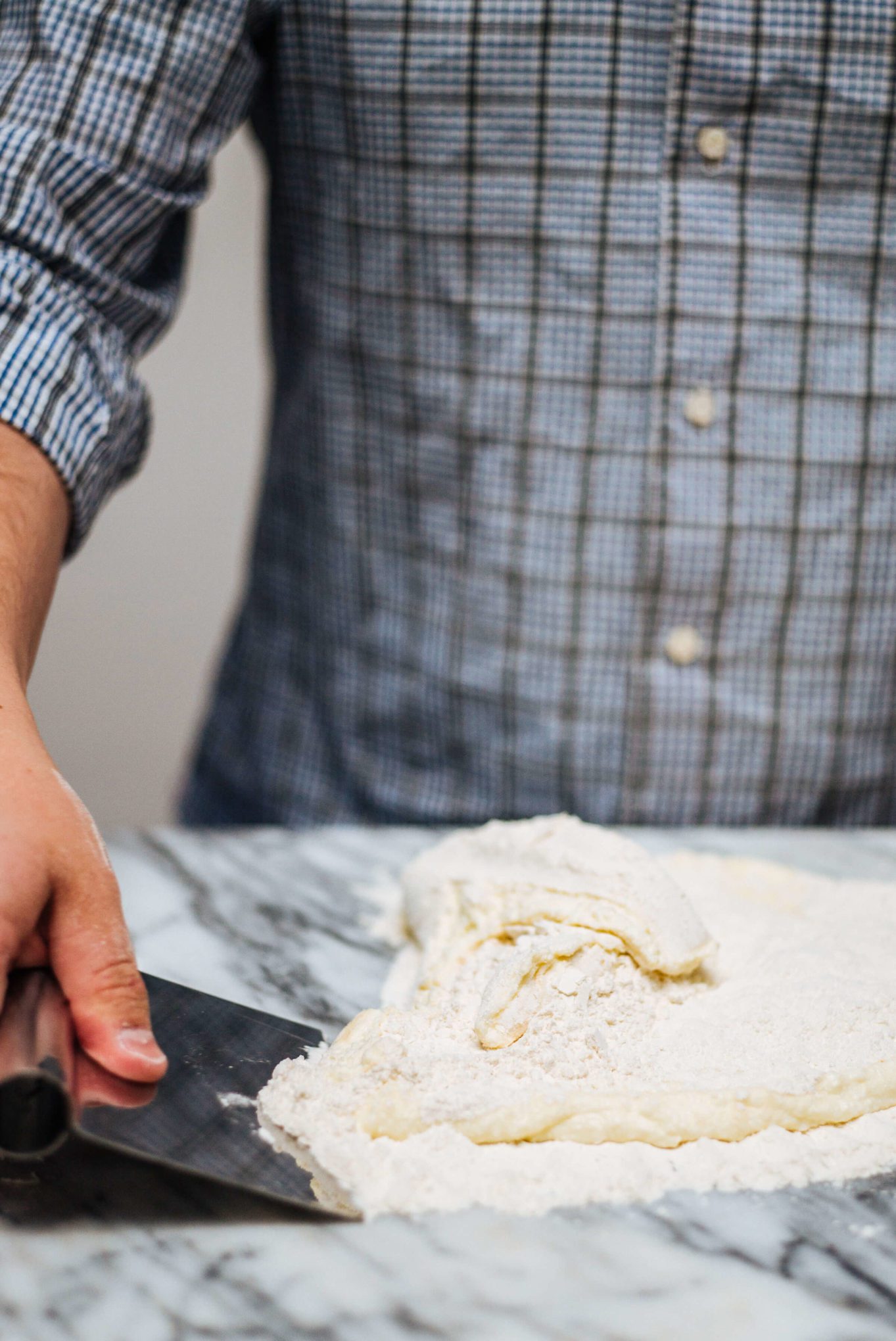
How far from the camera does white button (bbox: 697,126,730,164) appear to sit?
2.92 ft

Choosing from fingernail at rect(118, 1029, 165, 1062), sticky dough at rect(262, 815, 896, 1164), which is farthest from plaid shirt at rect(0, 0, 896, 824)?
fingernail at rect(118, 1029, 165, 1062)

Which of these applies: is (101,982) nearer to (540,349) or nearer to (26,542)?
(26,542)

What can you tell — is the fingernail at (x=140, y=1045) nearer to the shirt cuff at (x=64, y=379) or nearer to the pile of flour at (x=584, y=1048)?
the pile of flour at (x=584, y=1048)

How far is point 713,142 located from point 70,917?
73 centimetres

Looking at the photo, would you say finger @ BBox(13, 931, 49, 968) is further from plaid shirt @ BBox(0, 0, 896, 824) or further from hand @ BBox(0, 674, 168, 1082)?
plaid shirt @ BBox(0, 0, 896, 824)

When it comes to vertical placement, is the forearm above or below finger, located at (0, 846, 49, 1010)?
above

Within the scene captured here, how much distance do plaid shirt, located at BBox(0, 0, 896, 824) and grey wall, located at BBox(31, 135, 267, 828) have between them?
3.43 ft

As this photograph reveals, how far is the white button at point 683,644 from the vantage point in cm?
98

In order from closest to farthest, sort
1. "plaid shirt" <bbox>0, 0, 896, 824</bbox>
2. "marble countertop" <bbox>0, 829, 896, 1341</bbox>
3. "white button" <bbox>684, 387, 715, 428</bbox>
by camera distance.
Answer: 1. "marble countertop" <bbox>0, 829, 896, 1341</bbox>
2. "plaid shirt" <bbox>0, 0, 896, 824</bbox>
3. "white button" <bbox>684, 387, 715, 428</bbox>

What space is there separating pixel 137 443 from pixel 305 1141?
1.83ft

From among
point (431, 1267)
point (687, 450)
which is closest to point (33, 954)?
point (431, 1267)

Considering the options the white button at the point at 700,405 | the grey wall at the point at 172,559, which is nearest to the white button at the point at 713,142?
the white button at the point at 700,405

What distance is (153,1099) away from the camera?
536 mm

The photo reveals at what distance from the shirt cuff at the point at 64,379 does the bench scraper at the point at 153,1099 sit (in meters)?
0.35
